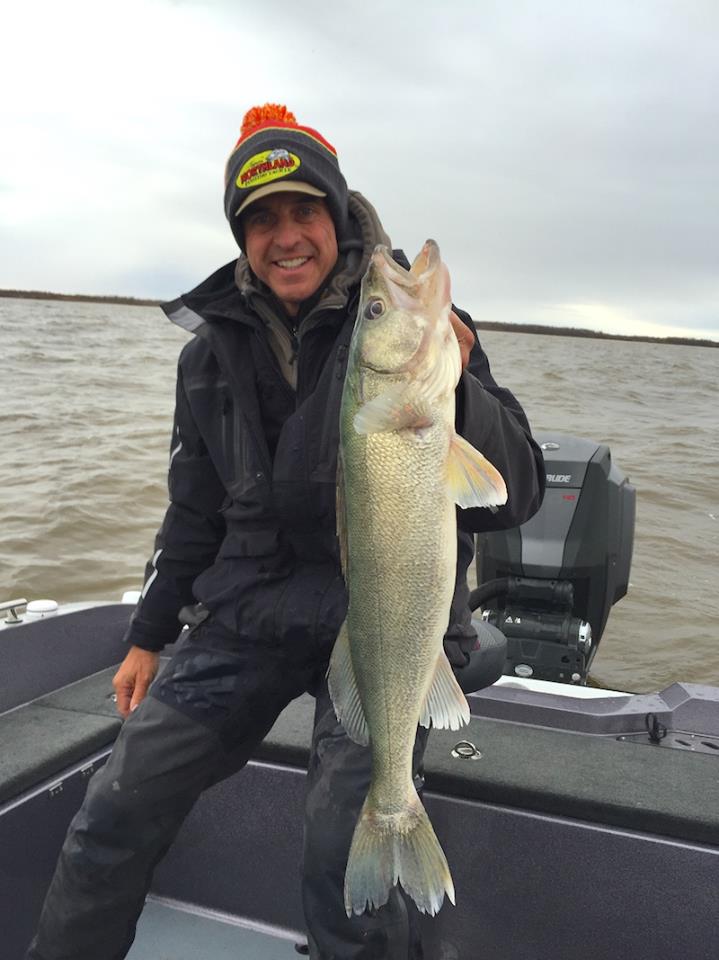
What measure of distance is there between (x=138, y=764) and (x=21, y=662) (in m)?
1.26

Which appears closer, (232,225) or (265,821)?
(232,225)

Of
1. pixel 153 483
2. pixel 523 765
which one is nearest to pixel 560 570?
pixel 523 765

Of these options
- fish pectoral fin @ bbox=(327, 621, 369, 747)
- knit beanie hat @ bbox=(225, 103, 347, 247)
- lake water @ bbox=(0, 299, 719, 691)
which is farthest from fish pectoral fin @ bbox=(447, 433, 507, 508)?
lake water @ bbox=(0, 299, 719, 691)

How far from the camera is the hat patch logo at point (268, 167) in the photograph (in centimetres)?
252

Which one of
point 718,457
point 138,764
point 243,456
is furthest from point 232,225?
point 718,457

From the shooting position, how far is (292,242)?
2613 millimetres

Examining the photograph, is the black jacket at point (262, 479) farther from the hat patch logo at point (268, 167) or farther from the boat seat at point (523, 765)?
the boat seat at point (523, 765)

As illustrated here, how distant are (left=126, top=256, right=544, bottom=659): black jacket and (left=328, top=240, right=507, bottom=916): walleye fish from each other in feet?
0.97

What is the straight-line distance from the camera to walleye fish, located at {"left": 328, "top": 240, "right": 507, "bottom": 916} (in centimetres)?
187

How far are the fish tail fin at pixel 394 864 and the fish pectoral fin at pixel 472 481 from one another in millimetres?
776

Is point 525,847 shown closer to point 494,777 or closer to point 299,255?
point 494,777

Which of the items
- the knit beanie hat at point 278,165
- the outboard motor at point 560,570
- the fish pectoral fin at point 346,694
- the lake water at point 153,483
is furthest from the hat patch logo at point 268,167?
the lake water at point 153,483

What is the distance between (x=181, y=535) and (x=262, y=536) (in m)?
0.46

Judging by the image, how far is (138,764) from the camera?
2414 mm
